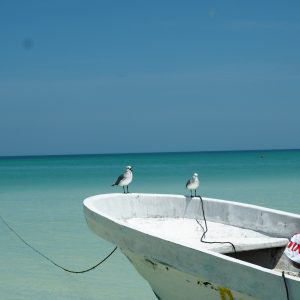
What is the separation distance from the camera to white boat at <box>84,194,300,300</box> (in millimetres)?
4094

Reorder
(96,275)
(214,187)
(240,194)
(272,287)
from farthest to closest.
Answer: (214,187)
(240,194)
(96,275)
(272,287)

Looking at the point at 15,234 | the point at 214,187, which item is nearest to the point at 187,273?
the point at 15,234

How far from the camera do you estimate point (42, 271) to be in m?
9.38

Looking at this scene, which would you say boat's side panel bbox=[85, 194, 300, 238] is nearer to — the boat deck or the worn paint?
the boat deck

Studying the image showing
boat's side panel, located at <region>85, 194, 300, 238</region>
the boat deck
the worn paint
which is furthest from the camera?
boat's side panel, located at <region>85, 194, 300, 238</region>

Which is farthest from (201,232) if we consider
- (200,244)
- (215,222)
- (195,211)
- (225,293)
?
(225,293)

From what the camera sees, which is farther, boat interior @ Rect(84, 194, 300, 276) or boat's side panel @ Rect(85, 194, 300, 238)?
boat's side panel @ Rect(85, 194, 300, 238)

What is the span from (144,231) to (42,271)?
16.0 feet

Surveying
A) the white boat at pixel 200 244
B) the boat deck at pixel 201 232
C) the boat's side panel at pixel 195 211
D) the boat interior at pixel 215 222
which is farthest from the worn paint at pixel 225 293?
the boat's side panel at pixel 195 211

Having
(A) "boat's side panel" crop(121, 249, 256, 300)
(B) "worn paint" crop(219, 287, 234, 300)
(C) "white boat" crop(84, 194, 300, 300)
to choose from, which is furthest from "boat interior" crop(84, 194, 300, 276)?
(B) "worn paint" crop(219, 287, 234, 300)

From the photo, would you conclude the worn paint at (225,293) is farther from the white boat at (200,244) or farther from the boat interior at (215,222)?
the boat interior at (215,222)

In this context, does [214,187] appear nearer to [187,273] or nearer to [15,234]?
[15,234]

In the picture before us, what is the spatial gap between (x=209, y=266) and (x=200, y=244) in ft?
5.04

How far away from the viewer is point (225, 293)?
4383 millimetres
